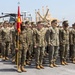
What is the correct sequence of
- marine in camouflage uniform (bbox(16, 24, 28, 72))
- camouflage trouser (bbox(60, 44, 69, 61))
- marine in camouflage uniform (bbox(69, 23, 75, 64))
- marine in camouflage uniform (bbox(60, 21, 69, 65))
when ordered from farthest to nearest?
1. marine in camouflage uniform (bbox(69, 23, 75, 64))
2. camouflage trouser (bbox(60, 44, 69, 61))
3. marine in camouflage uniform (bbox(60, 21, 69, 65))
4. marine in camouflage uniform (bbox(16, 24, 28, 72))

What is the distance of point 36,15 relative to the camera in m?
31.1

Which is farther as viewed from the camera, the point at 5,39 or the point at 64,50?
the point at 5,39

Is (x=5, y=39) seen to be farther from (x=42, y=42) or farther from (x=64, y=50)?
(x=42, y=42)

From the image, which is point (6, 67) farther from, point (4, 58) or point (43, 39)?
point (4, 58)

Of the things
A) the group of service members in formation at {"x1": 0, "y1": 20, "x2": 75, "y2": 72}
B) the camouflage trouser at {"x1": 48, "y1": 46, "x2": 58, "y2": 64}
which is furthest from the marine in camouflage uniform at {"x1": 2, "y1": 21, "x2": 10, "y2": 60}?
the camouflage trouser at {"x1": 48, "y1": 46, "x2": 58, "y2": 64}

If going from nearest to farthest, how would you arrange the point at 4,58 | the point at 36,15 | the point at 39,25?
the point at 39,25 → the point at 4,58 → the point at 36,15

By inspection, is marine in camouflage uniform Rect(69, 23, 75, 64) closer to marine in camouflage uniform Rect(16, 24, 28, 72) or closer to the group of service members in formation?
the group of service members in formation

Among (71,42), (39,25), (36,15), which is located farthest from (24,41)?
(36,15)

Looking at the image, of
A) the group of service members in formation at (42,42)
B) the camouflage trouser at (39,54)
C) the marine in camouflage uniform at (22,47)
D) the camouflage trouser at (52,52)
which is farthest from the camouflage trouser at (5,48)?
the marine in camouflage uniform at (22,47)

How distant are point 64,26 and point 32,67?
8.07ft

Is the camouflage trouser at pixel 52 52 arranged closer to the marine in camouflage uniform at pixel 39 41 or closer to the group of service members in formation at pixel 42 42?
the group of service members in formation at pixel 42 42

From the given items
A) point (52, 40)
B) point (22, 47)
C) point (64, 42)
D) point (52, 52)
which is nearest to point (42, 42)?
point (52, 40)

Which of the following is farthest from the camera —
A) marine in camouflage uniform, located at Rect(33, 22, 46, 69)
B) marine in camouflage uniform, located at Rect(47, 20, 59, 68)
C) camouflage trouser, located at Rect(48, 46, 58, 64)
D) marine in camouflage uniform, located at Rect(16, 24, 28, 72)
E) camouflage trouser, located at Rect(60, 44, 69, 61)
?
camouflage trouser, located at Rect(60, 44, 69, 61)

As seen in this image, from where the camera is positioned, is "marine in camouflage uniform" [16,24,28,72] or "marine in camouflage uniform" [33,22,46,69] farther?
"marine in camouflage uniform" [33,22,46,69]
